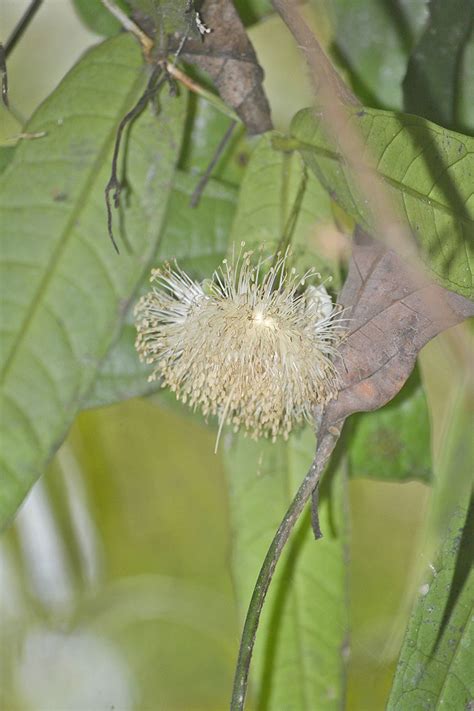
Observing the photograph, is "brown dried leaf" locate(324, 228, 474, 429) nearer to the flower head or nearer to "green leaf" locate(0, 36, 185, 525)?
the flower head

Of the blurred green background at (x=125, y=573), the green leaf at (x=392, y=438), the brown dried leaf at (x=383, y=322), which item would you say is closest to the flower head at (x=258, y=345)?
the brown dried leaf at (x=383, y=322)

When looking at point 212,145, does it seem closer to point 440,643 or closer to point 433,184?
point 433,184

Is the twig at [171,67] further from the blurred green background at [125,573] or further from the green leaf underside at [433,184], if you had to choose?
the blurred green background at [125,573]

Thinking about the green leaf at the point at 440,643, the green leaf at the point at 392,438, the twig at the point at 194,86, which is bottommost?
the green leaf at the point at 440,643

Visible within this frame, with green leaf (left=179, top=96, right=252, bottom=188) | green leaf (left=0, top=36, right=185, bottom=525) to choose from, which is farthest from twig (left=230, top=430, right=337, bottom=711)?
green leaf (left=179, top=96, right=252, bottom=188)

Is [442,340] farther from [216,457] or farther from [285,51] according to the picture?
[216,457]

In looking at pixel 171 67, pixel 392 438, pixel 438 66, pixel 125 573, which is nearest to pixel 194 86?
pixel 171 67
